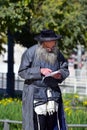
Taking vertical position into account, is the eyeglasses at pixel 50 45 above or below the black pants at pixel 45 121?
above

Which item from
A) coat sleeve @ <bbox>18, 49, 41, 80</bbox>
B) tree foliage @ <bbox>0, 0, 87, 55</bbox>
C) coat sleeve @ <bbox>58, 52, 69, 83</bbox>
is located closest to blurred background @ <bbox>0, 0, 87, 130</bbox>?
tree foliage @ <bbox>0, 0, 87, 55</bbox>

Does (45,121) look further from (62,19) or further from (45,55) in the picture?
(62,19)

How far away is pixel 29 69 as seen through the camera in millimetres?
6219

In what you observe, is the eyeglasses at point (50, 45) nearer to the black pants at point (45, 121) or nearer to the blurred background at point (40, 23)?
the black pants at point (45, 121)

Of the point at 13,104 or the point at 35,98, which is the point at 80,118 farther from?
the point at 35,98

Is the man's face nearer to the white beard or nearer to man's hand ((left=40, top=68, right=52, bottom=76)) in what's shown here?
the white beard

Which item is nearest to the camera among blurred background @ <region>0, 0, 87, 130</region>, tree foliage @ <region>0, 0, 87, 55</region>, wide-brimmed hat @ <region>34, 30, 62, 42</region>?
wide-brimmed hat @ <region>34, 30, 62, 42</region>

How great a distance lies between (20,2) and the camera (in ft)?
55.3

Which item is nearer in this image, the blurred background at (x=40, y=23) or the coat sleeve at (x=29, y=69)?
the coat sleeve at (x=29, y=69)

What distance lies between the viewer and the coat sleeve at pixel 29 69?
618 cm

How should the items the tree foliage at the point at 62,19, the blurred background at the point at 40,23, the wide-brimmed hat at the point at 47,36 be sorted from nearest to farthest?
the wide-brimmed hat at the point at 47,36 < the blurred background at the point at 40,23 < the tree foliage at the point at 62,19

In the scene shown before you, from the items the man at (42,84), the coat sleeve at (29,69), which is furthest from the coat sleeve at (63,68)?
the coat sleeve at (29,69)

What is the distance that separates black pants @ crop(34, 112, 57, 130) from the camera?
6238 millimetres

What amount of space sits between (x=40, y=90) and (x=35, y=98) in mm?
99
